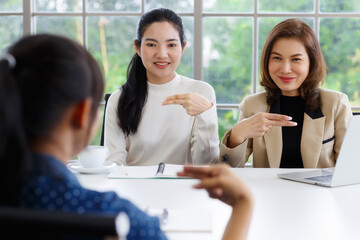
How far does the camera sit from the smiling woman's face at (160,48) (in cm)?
217

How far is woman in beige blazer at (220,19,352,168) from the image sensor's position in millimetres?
2049

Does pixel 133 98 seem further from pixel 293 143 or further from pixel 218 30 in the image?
pixel 218 30

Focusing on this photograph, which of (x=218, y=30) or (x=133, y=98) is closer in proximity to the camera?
(x=133, y=98)

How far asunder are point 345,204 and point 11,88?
106cm

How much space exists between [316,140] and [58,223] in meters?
1.72

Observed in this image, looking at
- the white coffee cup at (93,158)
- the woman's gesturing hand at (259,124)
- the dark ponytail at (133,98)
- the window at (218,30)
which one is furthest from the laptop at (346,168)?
the window at (218,30)

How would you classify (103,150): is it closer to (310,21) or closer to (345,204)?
(345,204)

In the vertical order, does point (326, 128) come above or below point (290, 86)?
below

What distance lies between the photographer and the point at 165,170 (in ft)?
5.63

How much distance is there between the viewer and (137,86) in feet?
7.37

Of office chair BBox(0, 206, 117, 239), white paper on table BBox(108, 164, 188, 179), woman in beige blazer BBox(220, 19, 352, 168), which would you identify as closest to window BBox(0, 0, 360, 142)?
woman in beige blazer BBox(220, 19, 352, 168)

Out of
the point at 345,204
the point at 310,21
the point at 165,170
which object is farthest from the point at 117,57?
the point at 345,204

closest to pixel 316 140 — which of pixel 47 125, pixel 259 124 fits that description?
pixel 259 124

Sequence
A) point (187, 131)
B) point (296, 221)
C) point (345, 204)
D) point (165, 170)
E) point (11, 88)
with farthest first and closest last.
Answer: point (187, 131)
point (165, 170)
point (345, 204)
point (296, 221)
point (11, 88)
